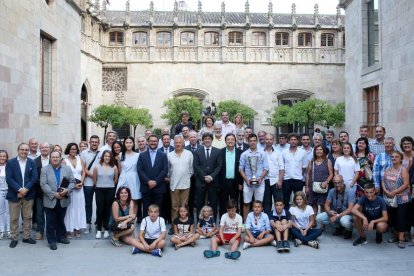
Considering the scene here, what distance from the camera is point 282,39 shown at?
3341 cm

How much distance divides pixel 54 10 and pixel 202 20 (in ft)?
75.9

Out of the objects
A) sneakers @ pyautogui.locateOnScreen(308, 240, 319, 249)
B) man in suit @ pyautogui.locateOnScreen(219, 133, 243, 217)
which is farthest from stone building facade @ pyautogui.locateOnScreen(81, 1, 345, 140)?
sneakers @ pyautogui.locateOnScreen(308, 240, 319, 249)

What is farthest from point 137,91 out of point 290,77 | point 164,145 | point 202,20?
point 164,145

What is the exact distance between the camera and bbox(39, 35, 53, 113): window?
435 inches

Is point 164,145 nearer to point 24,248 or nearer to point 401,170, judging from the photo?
point 24,248

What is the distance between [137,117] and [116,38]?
25.9 feet

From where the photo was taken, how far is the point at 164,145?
27.8ft

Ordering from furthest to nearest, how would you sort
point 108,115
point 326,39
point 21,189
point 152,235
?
point 326,39
point 108,115
point 21,189
point 152,235

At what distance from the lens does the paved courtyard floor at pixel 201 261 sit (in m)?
5.68

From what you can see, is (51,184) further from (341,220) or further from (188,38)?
(188,38)

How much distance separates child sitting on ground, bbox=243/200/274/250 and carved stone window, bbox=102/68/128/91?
88.3 feet

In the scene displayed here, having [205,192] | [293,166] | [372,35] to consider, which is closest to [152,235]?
[205,192]

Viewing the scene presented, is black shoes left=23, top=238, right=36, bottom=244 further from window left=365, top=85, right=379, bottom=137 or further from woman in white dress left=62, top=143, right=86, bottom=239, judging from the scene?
window left=365, top=85, right=379, bottom=137

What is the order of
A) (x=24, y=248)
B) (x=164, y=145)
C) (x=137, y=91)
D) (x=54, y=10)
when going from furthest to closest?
(x=137, y=91), (x=54, y=10), (x=164, y=145), (x=24, y=248)
